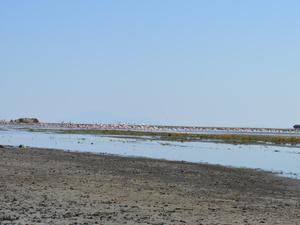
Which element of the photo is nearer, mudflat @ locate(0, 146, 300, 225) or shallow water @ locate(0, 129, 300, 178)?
mudflat @ locate(0, 146, 300, 225)

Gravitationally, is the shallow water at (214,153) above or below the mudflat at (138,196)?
above

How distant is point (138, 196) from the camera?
68.0ft

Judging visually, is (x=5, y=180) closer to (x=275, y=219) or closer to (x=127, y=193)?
(x=127, y=193)

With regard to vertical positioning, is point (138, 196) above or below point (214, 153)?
below

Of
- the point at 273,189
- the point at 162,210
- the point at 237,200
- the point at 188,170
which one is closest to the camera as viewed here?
the point at 162,210

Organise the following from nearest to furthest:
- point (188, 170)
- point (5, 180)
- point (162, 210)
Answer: point (162, 210) < point (5, 180) < point (188, 170)

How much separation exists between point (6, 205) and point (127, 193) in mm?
5683

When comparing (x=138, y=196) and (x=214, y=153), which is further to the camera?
(x=214, y=153)

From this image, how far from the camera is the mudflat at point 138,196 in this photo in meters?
16.0

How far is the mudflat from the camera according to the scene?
15953mm

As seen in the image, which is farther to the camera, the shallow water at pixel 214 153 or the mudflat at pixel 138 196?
the shallow water at pixel 214 153

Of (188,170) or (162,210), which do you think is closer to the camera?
(162,210)

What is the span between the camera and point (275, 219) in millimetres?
16781

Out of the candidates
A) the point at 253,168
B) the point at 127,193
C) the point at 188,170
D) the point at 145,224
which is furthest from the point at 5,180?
the point at 253,168
